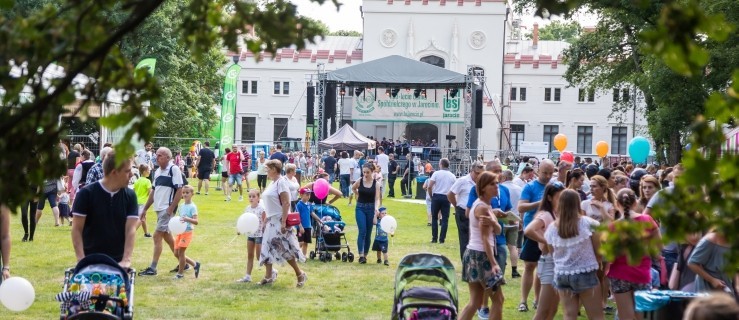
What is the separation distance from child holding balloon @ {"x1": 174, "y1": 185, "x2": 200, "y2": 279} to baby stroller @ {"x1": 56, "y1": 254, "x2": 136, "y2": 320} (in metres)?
6.65

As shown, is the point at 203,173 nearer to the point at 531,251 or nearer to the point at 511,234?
the point at 511,234

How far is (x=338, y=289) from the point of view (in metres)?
14.0

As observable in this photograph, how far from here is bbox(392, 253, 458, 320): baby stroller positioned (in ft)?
27.4

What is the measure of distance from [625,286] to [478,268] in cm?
135

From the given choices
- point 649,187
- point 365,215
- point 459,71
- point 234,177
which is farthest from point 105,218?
point 459,71

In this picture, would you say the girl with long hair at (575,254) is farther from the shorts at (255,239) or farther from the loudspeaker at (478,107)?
the loudspeaker at (478,107)

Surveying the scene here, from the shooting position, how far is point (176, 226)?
1375 cm

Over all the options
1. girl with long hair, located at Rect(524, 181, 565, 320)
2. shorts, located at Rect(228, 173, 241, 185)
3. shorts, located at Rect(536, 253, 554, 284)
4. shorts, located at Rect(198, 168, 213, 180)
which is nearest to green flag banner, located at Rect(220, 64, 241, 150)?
shorts, located at Rect(198, 168, 213, 180)

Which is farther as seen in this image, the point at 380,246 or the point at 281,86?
the point at 281,86

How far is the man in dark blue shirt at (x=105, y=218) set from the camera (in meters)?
8.08

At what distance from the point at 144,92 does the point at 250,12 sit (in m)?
0.49

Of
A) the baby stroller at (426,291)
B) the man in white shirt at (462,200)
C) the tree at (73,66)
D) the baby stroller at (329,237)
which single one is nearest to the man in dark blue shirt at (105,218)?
the baby stroller at (426,291)

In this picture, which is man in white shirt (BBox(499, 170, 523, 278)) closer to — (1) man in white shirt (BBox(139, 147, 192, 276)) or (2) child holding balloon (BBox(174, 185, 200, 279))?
(2) child holding balloon (BBox(174, 185, 200, 279))

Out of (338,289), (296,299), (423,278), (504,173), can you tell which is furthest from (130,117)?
(504,173)
